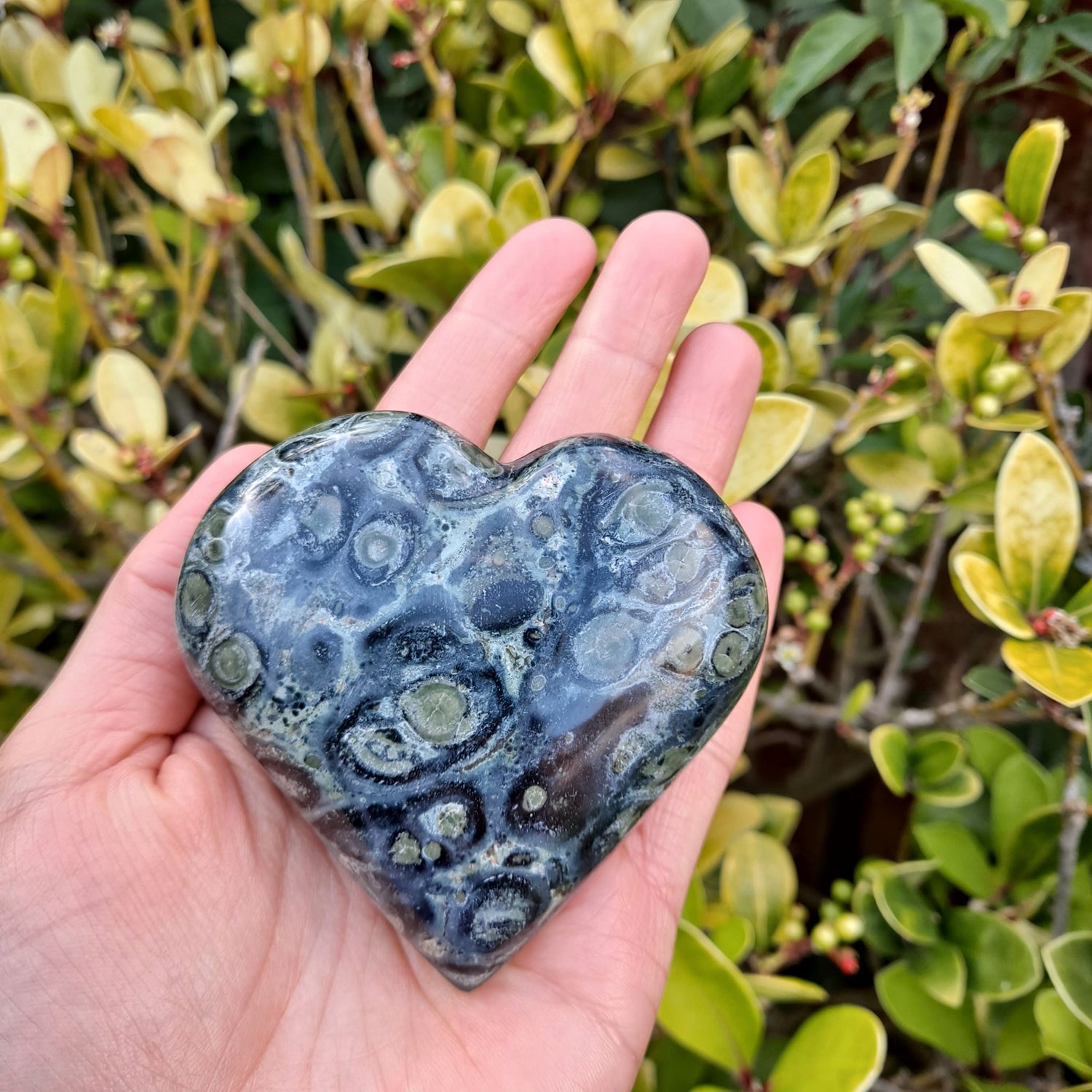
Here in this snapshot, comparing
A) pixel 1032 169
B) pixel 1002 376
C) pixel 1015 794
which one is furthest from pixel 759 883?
pixel 1032 169

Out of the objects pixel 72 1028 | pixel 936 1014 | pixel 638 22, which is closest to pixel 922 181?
pixel 638 22

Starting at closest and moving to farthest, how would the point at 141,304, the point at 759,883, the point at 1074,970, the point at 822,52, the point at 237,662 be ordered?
the point at 237,662 → the point at 1074,970 → the point at 822,52 → the point at 759,883 → the point at 141,304

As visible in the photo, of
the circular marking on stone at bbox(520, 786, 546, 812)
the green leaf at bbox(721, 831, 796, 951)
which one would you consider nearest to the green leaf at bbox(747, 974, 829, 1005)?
the green leaf at bbox(721, 831, 796, 951)

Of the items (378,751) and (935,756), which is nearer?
(378,751)

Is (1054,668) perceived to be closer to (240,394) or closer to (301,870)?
(301,870)

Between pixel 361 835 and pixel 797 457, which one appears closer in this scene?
pixel 361 835

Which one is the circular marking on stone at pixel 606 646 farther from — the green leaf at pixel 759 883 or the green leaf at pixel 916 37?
the green leaf at pixel 916 37

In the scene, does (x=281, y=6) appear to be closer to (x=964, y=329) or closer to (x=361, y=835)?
(x=964, y=329)
